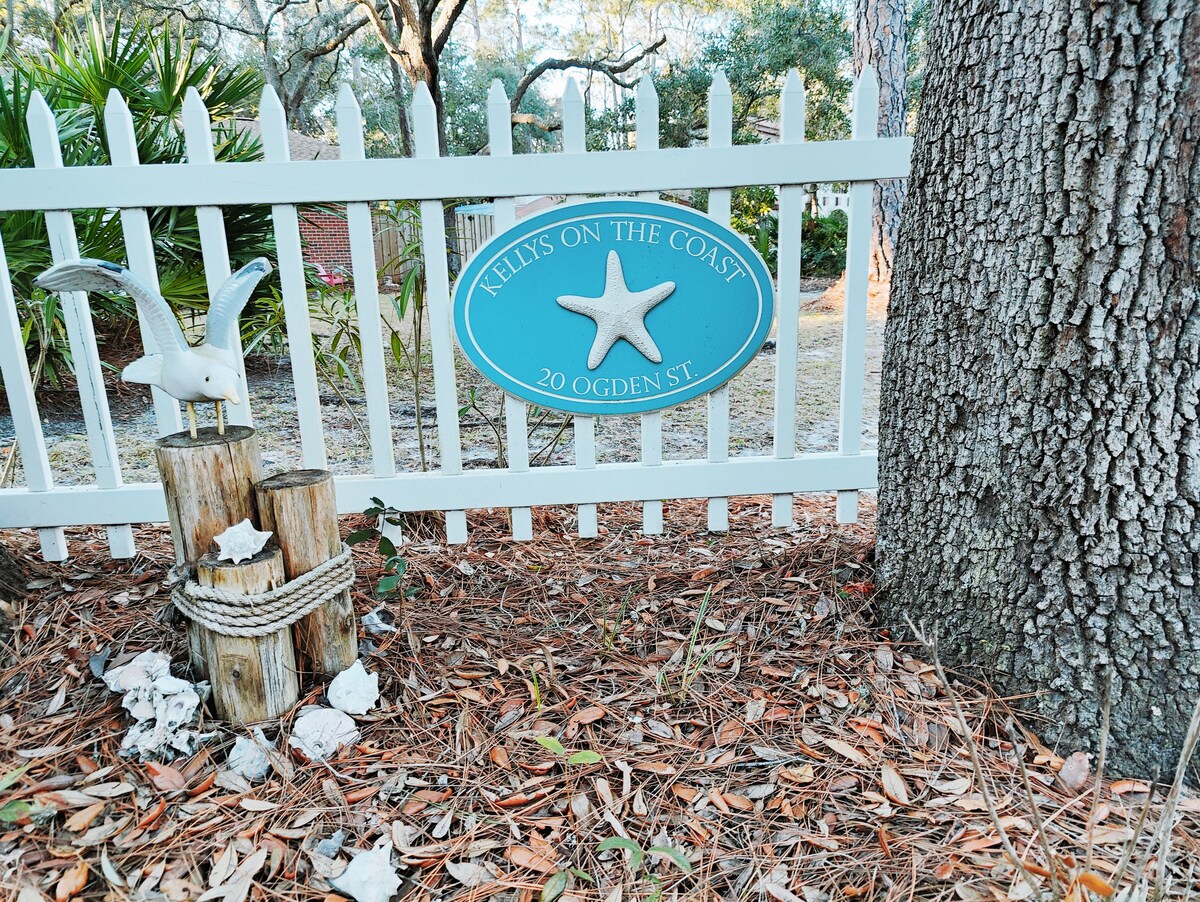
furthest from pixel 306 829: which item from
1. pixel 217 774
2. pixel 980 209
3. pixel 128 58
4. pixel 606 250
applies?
pixel 128 58

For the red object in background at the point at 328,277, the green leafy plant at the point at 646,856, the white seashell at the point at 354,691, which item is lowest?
the green leafy plant at the point at 646,856

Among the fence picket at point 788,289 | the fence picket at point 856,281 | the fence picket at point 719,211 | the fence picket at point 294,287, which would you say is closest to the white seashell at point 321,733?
the fence picket at point 294,287

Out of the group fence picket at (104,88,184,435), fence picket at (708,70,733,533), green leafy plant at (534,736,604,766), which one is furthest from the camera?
fence picket at (708,70,733,533)

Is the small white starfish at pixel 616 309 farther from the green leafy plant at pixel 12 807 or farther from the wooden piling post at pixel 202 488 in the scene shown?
the green leafy plant at pixel 12 807

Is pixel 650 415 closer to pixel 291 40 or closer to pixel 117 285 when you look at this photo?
pixel 117 285

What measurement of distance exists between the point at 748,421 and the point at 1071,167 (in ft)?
9.81

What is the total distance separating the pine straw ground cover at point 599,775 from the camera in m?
1.27

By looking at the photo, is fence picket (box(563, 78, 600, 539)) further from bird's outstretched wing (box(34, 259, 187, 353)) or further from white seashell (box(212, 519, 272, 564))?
bird's outstretched wing (box(34, 259, 187, 353))

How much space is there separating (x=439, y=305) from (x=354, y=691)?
1.17 metres

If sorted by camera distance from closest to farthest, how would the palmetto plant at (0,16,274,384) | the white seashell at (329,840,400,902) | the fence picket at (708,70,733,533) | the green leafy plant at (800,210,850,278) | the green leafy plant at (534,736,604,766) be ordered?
the white seashell at (329,840,400,902)
the green leafy plant at (534,736,604,766)
the fence picket at (708,70,733,533)
the palmetto plant at (0,16,274,384)
the green leafy plant at (800,210,850,278)

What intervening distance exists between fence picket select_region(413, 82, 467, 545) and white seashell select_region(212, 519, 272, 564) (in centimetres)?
75

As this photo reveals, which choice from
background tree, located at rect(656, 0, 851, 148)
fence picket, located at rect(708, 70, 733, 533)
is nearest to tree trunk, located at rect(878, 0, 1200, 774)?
fence picket, located at rect(708, 70, 733, 533)

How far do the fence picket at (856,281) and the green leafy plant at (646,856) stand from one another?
1.50m

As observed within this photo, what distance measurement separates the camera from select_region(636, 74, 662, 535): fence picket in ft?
6.99
